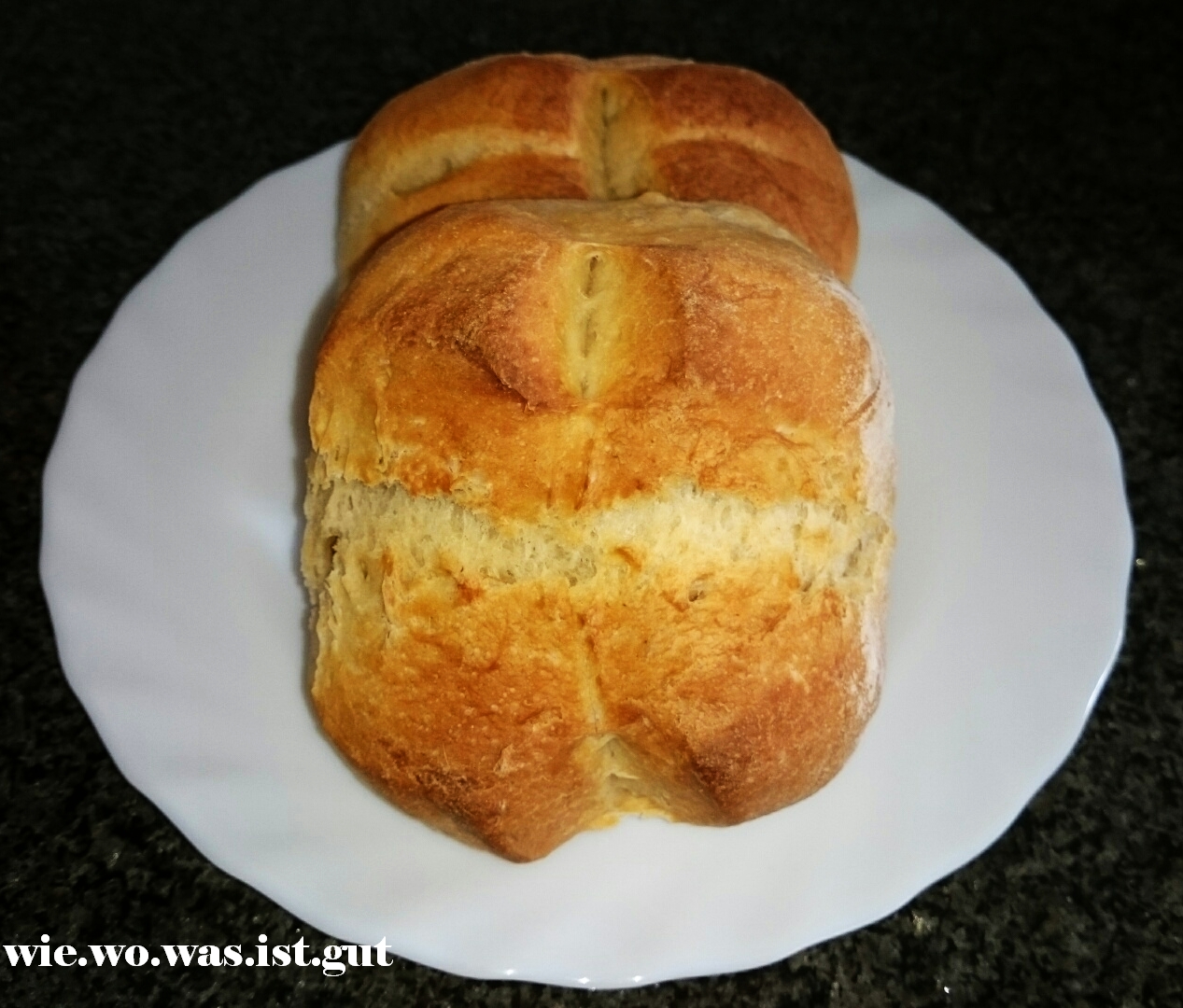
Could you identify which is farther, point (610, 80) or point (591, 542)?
point (610, 80)

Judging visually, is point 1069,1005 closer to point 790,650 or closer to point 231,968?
point 790,650

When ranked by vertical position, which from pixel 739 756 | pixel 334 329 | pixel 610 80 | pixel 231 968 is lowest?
pixel 231 968

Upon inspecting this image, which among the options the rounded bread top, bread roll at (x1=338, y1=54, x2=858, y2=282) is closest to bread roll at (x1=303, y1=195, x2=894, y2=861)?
the rounded bread top

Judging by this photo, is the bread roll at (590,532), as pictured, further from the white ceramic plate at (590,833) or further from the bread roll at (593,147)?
the bread roll at (593,147)

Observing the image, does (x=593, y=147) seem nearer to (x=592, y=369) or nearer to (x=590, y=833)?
(x=592, y=369)

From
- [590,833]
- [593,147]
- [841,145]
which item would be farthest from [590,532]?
[841,145]

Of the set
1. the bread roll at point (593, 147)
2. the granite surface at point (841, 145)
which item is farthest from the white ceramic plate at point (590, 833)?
the bread roll at point (593, 147)

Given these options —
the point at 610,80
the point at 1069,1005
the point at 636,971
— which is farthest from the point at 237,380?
the point at 1069,1005
